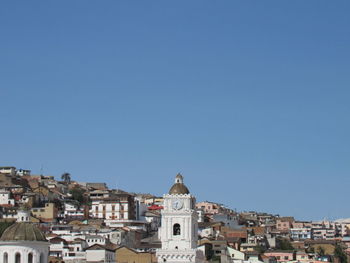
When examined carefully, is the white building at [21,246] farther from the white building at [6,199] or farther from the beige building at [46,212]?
the white building at [6,199]

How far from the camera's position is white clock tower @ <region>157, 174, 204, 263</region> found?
61656 millimetres

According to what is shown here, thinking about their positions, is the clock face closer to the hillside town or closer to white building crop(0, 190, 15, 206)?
the hillside town

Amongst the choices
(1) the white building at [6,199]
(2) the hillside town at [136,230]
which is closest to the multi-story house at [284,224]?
(2) the hillside town at [136,230]

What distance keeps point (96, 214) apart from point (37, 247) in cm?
6564

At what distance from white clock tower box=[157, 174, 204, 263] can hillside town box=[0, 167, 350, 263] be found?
0.22 feet

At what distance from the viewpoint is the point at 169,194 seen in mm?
62875

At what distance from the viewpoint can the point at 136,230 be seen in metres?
106

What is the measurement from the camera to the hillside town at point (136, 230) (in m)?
62.0

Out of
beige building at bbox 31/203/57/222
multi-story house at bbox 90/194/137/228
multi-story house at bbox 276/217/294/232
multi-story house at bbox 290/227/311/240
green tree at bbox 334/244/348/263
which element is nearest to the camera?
beige building at bbox 31/203/57/222

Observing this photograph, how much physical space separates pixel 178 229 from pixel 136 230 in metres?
43.7

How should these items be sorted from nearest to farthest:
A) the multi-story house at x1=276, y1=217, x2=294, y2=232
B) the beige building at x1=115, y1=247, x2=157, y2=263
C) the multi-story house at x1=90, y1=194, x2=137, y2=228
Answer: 1. the beige building at x1=115, y1=247, x2=157, y2=263
2. the multi-story house at x1=90, y1=194, x2=137, y2=228
3. the multi-story house at x1=276, y1=217, x2=294, y2=232

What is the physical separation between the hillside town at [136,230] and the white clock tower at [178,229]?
0.07 metres

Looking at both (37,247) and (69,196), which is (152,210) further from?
(37,247)

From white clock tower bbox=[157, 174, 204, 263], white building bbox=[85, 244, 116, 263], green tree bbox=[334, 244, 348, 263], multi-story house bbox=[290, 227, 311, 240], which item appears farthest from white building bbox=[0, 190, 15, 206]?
white clock tower bbox=[157, 174, 204, 263]
